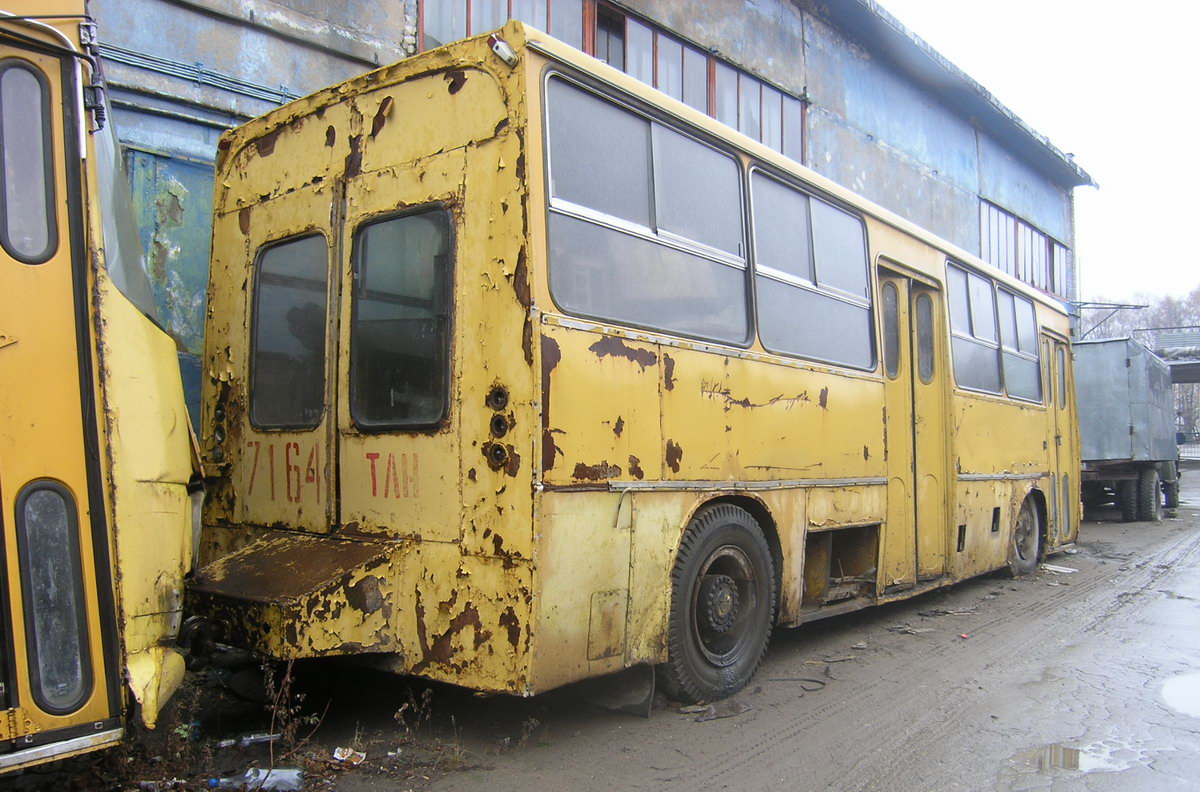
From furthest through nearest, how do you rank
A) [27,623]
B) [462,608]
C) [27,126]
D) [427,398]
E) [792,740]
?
[792,740] → [427,398] → [462,608] → [27,126] → [27,623]

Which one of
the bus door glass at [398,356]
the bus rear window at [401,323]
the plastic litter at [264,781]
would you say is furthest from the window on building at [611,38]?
the plastic litter at [264,781]

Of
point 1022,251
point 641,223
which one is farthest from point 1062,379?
point 1022,251

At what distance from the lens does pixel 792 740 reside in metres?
4.14

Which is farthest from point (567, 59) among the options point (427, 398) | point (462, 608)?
point (462, 608)

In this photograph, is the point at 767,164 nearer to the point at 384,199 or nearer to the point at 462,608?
the point at 384,199

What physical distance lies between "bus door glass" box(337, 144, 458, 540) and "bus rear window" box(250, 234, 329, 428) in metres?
0.21

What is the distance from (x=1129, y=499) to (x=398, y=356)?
668 inches

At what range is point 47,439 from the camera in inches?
105

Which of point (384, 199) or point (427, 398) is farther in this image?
point (384, 199)

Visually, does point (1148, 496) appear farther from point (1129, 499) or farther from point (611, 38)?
point (611, 38)

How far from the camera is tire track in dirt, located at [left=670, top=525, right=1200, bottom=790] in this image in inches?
148

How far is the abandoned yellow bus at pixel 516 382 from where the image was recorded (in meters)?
3.65

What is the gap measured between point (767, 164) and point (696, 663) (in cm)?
292

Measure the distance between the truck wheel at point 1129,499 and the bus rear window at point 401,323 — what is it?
1679 cm
